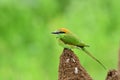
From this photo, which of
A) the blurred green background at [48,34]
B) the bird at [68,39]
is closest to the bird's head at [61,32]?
the bird at [68,39]

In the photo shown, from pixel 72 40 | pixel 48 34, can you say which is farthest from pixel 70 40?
pixel 48 34

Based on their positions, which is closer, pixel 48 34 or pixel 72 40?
pixel 72 40

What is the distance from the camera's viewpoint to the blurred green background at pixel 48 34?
9.22 metres

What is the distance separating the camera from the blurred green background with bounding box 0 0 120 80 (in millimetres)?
9219

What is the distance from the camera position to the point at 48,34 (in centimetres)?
1030

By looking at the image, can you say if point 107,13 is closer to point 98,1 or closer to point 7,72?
point 98,1

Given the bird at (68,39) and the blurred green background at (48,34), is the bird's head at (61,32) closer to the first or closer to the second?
the bird at (68,39)

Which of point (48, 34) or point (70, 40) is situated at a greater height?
point (48, 34)

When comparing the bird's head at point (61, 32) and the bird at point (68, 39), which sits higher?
the bird's head at point (61, 32)

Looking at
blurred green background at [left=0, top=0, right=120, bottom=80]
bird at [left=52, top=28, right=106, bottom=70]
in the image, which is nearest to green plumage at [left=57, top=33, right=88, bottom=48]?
bird at [left=52, top=28, right=106, bottom=70]

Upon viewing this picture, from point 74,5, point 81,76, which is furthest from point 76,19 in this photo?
point 81,76

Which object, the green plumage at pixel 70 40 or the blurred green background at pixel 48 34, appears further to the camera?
the blurred green background at pixel 48 34

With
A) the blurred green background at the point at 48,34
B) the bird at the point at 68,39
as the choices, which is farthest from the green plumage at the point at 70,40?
the blurred green background at the point at 48,34

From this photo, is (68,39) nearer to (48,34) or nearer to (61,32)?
(61,32)
